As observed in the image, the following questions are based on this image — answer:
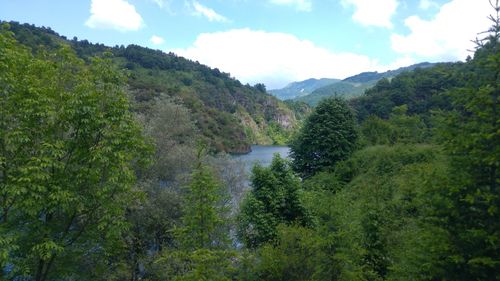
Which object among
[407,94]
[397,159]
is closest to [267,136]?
[407,94]

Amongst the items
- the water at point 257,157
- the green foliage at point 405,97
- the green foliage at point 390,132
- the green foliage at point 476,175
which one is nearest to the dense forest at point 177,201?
the green foliage at point 476,175

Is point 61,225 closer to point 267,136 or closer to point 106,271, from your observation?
point 106,271

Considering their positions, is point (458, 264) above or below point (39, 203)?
below

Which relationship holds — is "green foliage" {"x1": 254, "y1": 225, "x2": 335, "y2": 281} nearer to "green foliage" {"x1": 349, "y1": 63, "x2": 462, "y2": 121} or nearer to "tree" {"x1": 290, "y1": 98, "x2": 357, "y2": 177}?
"tree" {"x1": 290, "y1": 98, "x2": 357, "y2": 177}

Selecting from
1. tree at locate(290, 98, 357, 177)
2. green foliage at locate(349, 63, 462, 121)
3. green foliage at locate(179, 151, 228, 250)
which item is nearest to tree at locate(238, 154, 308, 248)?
green foliage at locate(179, 151, 228, 250)

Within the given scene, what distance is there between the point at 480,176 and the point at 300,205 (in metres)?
14.7

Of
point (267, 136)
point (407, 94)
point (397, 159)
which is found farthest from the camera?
point (267, 136)

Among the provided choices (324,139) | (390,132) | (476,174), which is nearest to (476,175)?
(476,174)

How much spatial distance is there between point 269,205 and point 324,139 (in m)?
17.2

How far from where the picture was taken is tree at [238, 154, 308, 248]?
20.9 m

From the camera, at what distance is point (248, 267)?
577 inches

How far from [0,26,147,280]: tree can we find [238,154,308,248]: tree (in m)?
9.50

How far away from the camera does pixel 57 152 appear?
1058cm

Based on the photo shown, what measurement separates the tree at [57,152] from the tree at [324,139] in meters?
27.3
